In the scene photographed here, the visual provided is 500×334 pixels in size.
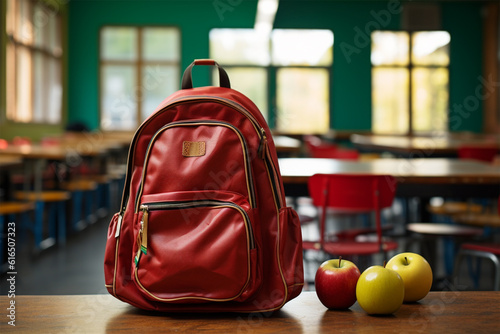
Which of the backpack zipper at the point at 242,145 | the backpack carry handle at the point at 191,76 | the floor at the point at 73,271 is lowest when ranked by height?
the floor at the point at 73,271

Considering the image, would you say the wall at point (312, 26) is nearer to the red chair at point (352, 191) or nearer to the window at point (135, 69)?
the window at point (135, 69)

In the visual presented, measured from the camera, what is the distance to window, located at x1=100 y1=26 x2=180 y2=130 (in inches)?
483

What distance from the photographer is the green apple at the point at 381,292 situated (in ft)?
2.85

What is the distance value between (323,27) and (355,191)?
10.4 meters

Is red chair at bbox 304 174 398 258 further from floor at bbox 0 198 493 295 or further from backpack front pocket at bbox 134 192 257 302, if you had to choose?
backpack front pocket at bbox 134 192 257 302

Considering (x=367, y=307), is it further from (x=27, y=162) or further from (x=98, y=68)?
(x=98, y=68)

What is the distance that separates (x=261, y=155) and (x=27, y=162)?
4498mm

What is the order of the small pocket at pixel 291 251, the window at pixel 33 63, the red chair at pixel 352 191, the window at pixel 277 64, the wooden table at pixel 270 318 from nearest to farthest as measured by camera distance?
the wooden table at pixel 270 318, the small pocket at pixel 291 251, the red chair at pixel 352 191, the window at pixel 33 63, the window at pixel 277 64

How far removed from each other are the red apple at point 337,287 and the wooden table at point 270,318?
0.01 m

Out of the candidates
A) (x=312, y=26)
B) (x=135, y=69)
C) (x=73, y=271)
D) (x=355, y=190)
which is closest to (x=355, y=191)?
(x=355, y=190)

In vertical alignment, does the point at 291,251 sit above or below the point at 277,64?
below

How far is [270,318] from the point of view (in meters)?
0.89

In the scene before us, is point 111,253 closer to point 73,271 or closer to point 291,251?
point 291,251

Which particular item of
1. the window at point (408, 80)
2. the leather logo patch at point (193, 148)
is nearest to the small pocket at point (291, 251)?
the leather logo patch at point (193, 148)
